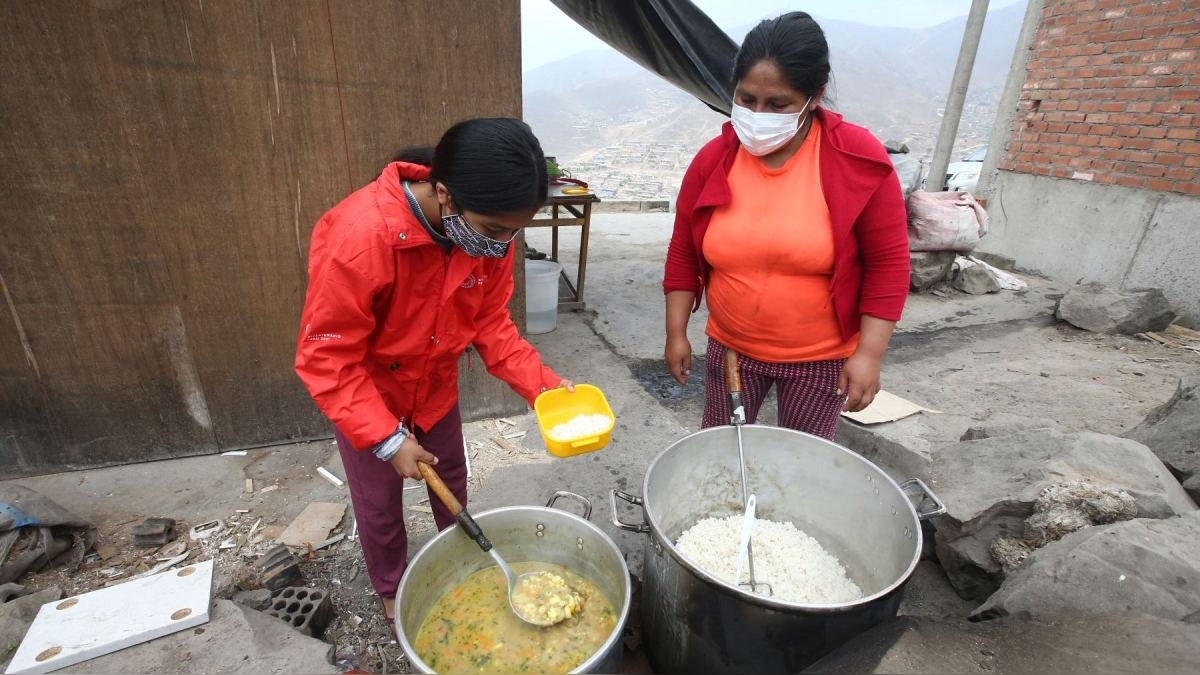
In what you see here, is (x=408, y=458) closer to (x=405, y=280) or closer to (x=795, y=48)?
Result: (x=405, y=280)

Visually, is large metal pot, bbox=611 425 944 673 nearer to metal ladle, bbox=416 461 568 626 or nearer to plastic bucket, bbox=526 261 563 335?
metal ladle, bbox=416 461 568 626

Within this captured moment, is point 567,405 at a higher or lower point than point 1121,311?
higher

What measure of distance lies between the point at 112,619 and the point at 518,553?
52.9 inches

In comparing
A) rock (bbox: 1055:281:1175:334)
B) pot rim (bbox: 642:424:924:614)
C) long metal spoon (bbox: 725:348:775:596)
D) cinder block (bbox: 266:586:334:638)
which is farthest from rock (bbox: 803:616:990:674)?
rock (bbox: 1055:281:1175:334)

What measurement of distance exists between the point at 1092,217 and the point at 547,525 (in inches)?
289

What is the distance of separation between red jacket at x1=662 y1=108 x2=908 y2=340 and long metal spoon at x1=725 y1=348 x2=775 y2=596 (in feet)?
1.25

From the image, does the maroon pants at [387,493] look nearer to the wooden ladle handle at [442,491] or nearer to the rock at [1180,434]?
the wooden ladle handle at [442,491]

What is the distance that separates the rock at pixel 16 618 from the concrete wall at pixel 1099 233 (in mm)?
8536

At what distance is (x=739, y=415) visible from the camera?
1872 millimetres

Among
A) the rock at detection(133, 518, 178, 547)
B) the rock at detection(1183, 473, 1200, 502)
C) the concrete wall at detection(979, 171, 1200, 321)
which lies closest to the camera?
the rock at detection(1183, 473, 1200, 502)

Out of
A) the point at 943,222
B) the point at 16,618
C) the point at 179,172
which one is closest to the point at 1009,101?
the point at 943,222

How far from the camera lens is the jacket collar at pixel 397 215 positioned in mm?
1484

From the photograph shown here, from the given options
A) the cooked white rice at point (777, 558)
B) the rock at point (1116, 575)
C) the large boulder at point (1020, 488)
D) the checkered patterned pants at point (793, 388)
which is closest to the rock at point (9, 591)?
the cooked white rice at point (777, 558)

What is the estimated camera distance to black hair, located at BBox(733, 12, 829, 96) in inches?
64.1
